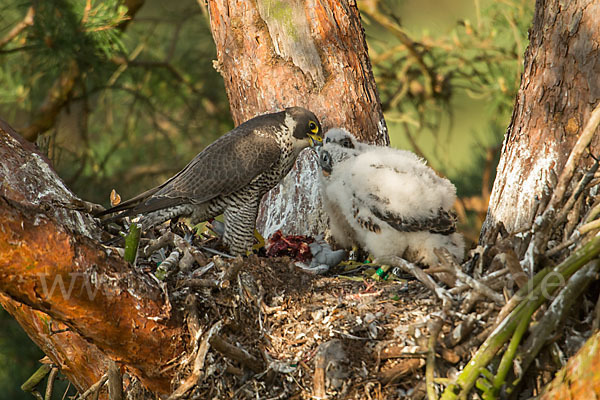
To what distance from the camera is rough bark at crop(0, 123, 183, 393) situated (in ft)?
6.95

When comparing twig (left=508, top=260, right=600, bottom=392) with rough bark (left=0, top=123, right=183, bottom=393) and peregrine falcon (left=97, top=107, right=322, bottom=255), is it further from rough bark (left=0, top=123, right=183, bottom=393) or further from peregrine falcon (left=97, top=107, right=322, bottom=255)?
peregrine falcon (left=97, top=107, right=322, bottom=255)

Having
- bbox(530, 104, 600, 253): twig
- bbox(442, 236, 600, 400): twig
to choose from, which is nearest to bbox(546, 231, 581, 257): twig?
bbox(530, 104, 600, 253): twig

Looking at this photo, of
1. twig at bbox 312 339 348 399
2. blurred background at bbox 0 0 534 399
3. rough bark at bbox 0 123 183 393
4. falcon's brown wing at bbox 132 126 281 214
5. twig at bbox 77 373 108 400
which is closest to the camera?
rough bark at bbox 0 123 183 393

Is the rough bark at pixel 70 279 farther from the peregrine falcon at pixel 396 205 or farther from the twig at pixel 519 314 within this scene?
the peregrine falcon at pixel 396 205

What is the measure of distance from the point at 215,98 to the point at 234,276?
3.89 metres

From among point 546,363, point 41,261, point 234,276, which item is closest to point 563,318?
point 546,363

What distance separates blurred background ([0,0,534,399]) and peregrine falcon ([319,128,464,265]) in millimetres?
1821

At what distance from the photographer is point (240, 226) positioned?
11.7ft

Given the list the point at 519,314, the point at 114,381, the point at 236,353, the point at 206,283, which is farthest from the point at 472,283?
the point at 114,381

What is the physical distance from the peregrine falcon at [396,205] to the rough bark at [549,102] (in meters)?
0.24

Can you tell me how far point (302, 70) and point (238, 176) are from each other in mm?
801

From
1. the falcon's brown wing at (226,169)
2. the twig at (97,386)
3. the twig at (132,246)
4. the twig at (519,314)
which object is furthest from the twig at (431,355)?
the falcon's brown wing at (226,169)

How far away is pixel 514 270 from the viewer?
2260mm

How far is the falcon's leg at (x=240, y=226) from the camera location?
3557mm
